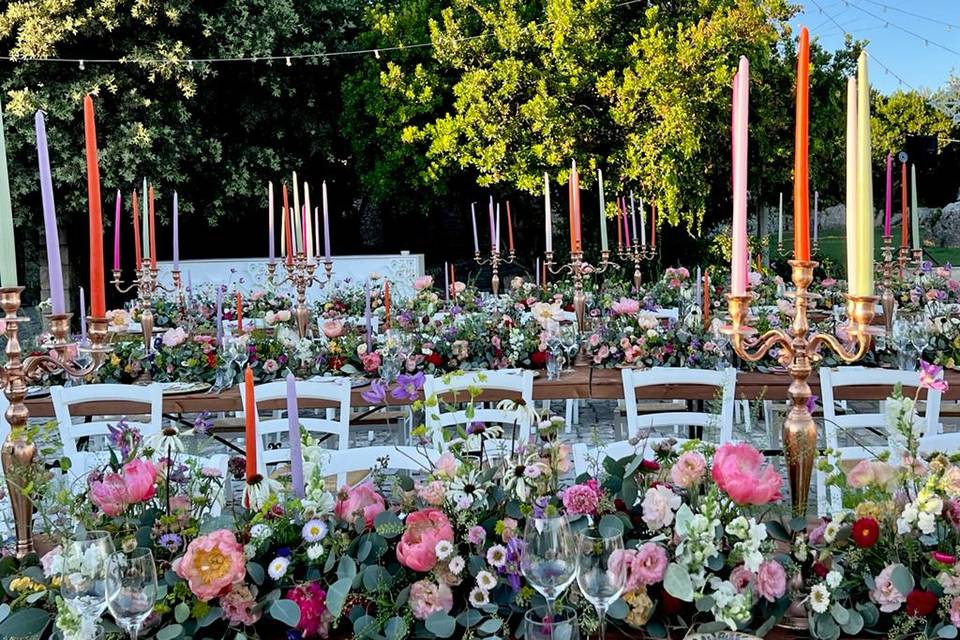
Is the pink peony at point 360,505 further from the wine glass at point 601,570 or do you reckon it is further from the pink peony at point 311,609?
the wine glass at point 601,570

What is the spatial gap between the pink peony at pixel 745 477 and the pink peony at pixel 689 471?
0.31 ft

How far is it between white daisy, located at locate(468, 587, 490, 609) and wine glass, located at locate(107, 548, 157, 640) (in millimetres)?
520

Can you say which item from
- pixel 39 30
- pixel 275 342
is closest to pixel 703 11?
pixel 39 30

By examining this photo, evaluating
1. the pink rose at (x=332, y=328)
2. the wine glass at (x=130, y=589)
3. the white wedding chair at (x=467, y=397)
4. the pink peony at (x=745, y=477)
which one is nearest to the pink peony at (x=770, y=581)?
the pink peony at (x=745, y=477)

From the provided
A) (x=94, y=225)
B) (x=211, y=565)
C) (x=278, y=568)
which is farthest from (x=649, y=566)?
(x=94, y=225)

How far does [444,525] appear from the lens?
5.29 feet

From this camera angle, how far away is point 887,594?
4.98ft

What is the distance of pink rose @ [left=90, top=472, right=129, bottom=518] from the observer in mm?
1715

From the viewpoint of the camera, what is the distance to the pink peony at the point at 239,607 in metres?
1.55

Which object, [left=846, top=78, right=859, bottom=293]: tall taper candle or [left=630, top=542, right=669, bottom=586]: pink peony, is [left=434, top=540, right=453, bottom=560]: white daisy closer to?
[left=630, top=542, right=669, bottom=586]: pink peony

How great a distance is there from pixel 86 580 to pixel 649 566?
3.00ft

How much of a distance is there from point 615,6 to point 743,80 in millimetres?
12111

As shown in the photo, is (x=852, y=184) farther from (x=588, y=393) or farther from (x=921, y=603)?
(x=588, y=393)

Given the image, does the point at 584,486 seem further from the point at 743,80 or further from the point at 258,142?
the point at 258,142
